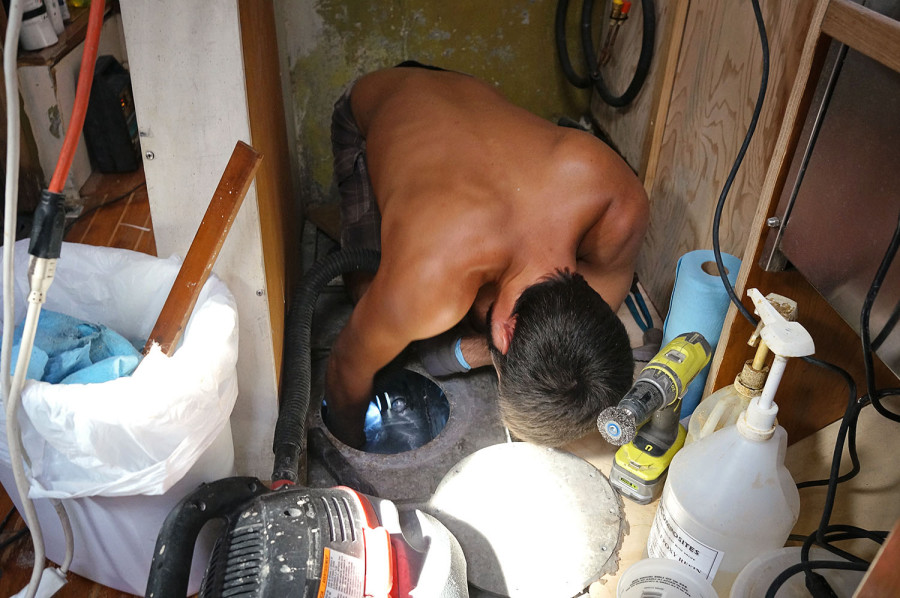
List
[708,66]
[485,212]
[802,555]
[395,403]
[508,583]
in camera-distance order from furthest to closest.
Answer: [395,403] < [708,66] < [485,212] < [508,583] < [802,555]

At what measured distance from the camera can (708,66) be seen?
1501 millimetres

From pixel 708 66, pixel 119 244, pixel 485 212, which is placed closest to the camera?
pixel 485 212

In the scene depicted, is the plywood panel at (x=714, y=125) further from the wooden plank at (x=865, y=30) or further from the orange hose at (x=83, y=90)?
the orange hose at (x=83, y=90)

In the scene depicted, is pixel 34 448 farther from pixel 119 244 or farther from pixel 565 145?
pixel 119 244

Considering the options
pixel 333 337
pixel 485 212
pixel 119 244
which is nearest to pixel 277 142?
pixel 333 337

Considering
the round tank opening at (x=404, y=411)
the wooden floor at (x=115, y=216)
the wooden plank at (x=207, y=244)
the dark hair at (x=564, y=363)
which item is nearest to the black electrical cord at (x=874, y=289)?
the dark hair at (x=564, y=363)

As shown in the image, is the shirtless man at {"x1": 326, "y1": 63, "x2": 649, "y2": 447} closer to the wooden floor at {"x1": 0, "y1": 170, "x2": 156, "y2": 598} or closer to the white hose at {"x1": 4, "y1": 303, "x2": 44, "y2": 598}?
the white hose at {"x1": 4, "y1": 303, "x2": 44, "y2": 598}

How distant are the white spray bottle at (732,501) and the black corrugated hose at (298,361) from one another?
0.60 metres

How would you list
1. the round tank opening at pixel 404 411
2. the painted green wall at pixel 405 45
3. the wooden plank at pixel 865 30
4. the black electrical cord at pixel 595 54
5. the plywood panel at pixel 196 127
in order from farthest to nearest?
1. the painted green wall at pixel 405 45
2. the black electrical cord at pixel 595 54
3. the round tank opening at pixel 404 411
4. the plywood panel at pixel 196 127
5. the wooden plank at pixel 865 30

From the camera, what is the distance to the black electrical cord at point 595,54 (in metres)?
1.77

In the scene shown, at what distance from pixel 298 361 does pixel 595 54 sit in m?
1.39

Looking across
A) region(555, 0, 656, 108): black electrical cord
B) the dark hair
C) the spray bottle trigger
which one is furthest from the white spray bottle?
region(555, 0, 656, 108): black electrical cord

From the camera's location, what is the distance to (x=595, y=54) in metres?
2.13

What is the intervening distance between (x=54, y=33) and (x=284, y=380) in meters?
1.47
